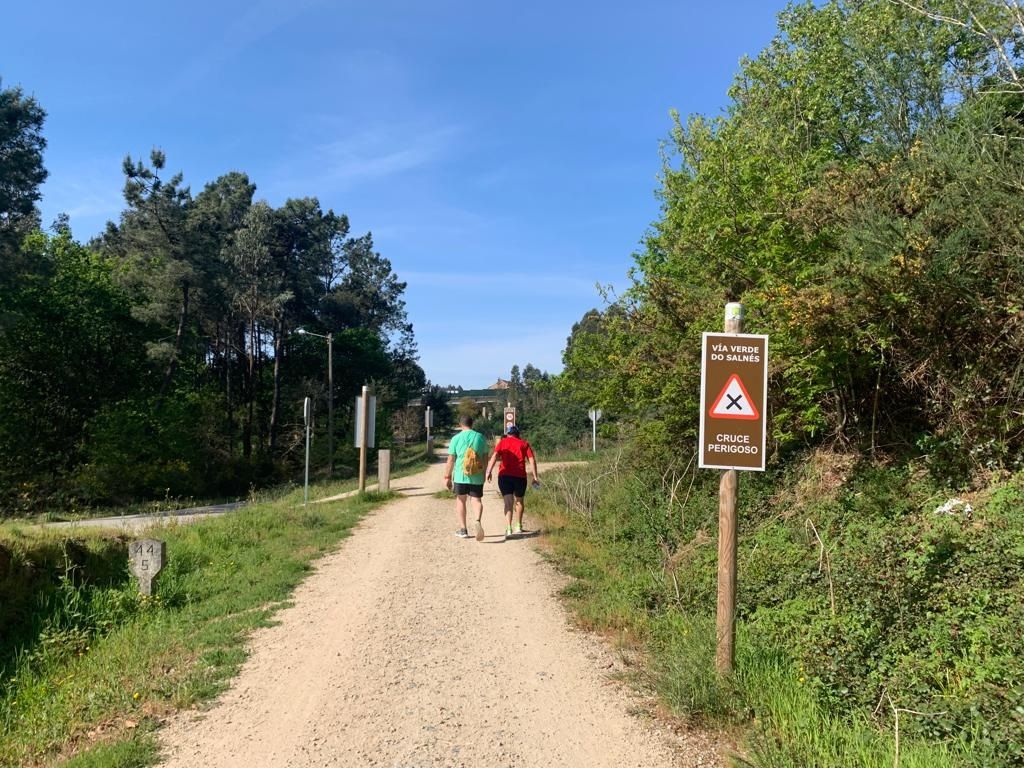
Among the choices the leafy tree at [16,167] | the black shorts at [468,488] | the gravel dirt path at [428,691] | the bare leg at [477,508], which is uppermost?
the leafy tree at [16,167]

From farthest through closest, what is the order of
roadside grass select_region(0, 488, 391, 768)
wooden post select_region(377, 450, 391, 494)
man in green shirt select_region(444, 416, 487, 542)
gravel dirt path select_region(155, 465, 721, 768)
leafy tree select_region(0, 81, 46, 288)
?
1. leafy tree select_region(0, 81, 46, 288)
2. wooden post select_region(377, 450, 391, 494)
3. man in green shirt select_region(444, 416, 487, 542)
4. roadside grass select_region(0, 488, 391, 768)
5. gravel dirt path select_region(155, 465, 721, 768)

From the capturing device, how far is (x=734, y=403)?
14.6 feet

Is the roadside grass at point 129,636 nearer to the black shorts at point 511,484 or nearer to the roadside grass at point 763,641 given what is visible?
the black shorts at point 511,484

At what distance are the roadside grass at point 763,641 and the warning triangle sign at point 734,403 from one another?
5.28 ft

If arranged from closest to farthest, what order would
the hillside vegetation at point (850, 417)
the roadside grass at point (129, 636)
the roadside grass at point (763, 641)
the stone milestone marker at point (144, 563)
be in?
1. the roadside grass at point (763, 641)
2. the hillside vegetation at point (850, 417)
3. the roadside grass at point (129, 636)
4. the stone milestone marker at point (144, 563)

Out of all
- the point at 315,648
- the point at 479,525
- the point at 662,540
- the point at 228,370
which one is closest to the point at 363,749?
the point at 315,648

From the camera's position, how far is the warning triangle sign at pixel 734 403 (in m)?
4.45

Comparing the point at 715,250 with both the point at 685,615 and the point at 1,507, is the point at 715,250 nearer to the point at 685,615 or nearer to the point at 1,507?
the point at 685,615

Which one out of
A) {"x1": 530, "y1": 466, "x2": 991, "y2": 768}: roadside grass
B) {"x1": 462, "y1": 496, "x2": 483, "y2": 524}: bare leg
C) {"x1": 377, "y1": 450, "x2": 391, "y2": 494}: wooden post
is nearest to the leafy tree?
{"x1": 377, "y1": 450, "x2": 391, "y2": 494}: wooden post

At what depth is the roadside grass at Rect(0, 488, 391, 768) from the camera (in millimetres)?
4355

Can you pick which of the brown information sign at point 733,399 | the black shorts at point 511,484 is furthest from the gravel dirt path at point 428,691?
the black shorts at point 511,484

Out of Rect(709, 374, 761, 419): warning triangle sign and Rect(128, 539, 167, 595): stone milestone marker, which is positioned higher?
Rect(709, 374, 761, 419): warning triangle sign

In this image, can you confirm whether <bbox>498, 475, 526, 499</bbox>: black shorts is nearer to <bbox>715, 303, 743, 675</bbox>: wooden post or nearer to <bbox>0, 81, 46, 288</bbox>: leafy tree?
<bbox>715, 303, 743, 675</bbox>: wooden post

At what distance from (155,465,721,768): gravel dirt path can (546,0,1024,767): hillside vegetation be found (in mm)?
517
